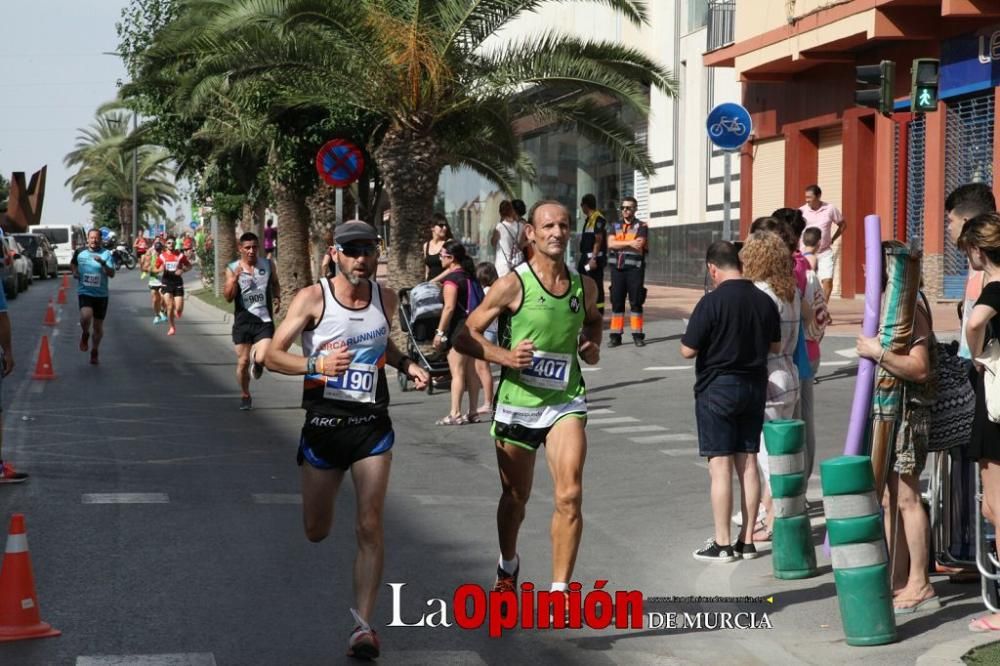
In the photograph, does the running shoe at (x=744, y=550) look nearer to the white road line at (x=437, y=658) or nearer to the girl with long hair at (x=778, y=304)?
the girl with long hair at (x=778, y=304)

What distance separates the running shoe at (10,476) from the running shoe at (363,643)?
227 inches

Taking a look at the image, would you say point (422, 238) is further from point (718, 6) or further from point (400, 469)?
point (718, 6)

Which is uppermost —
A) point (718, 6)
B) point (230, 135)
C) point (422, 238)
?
point (718, 6)

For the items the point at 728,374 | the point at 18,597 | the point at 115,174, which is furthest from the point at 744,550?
the point at 115,174

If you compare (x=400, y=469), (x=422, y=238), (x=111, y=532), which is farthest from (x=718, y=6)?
(x=111, y=532)

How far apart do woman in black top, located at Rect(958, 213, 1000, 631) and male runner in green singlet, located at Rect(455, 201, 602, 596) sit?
1765 mm

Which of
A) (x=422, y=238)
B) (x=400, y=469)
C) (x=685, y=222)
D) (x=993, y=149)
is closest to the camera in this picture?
(x=400, y=469)

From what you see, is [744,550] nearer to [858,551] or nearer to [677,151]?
[858,551]

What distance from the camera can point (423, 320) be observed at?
1792 centimetres

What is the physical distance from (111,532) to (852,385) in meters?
10.0

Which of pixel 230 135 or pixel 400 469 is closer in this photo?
pixel 400 469

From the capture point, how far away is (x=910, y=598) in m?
7.47

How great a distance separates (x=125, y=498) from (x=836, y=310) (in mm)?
17540

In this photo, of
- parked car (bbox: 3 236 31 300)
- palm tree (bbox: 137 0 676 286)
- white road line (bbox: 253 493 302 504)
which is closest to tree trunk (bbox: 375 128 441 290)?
palm tree (bbox: 137 0 676 286)
